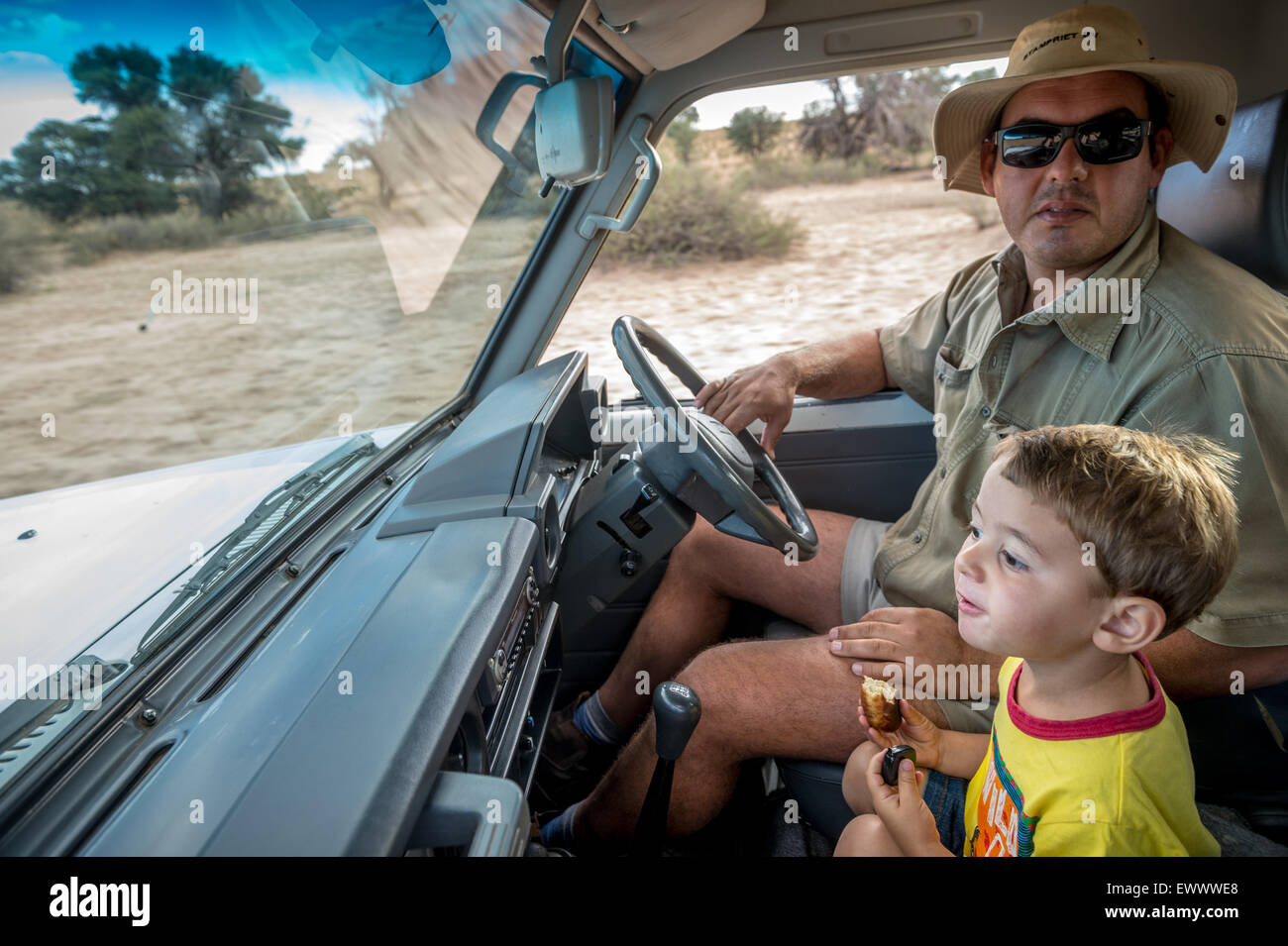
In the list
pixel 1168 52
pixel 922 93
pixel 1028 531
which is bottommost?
pixel 1028 531

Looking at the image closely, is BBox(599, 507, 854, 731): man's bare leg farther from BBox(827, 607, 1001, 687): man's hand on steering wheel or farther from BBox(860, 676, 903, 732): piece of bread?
BBox(860, 676, 903, 732): piece of bread

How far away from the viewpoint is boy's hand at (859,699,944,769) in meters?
1.34

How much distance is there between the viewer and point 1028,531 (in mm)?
1103

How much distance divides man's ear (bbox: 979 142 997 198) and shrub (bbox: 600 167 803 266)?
132 inches

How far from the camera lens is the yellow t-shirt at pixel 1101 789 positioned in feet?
3.22

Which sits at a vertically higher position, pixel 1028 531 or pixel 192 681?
pixel 1028 531

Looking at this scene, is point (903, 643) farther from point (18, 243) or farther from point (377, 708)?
point (18, 243)

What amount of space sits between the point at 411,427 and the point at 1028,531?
1361mm

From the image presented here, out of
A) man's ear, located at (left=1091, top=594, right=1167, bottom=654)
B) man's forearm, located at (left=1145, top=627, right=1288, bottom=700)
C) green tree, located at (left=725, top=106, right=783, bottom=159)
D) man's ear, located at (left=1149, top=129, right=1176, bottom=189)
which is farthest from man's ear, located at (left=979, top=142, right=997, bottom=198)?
green tree, located at (left=725, top=106, right=783, bottom=159)

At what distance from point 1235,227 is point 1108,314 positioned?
50cm

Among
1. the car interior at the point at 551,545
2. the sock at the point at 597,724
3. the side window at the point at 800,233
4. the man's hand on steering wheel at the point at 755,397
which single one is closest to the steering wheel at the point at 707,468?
the car interior at the point at 551,545

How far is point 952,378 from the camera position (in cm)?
195
